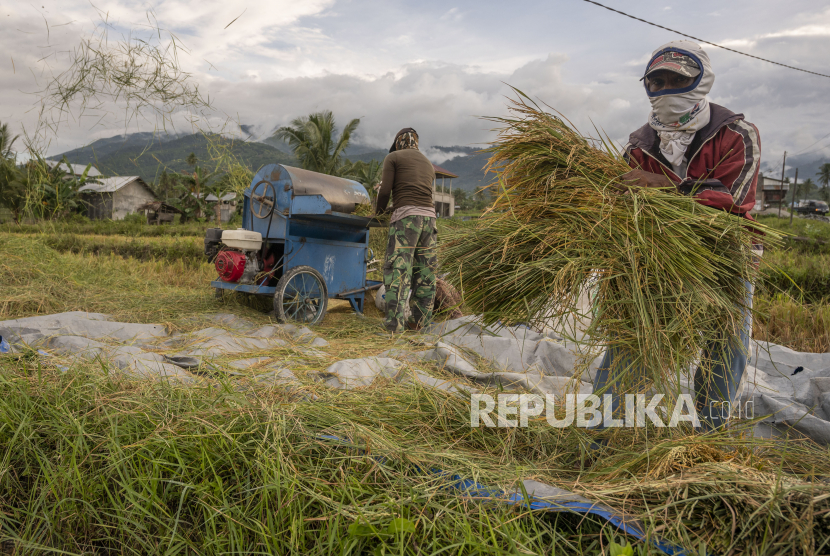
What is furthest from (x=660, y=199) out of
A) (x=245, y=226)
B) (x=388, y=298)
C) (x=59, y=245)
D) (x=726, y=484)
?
(x=59, y=245)

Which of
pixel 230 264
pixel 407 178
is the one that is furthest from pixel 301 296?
pixel 407 178

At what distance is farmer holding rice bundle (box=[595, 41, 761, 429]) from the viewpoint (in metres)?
1.96

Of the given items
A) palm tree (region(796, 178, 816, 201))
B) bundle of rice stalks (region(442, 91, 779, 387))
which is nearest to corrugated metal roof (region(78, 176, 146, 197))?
bundle of rice stalks (region(442, 91, 779, 387))

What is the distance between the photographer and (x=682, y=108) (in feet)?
6.97

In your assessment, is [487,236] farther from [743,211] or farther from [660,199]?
[743,211]

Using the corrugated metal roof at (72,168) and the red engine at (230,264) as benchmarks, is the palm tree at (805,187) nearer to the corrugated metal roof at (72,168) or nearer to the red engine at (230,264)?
the corrugated metal roof at (72,168)

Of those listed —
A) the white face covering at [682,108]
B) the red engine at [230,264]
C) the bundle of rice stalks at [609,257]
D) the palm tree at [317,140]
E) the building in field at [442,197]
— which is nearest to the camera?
the bundle of rice stalks at [609,257]

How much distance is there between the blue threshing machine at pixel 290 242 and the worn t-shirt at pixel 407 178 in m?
0.57

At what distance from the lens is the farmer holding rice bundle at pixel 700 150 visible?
1.96 meters

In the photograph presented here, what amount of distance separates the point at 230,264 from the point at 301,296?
79 cm

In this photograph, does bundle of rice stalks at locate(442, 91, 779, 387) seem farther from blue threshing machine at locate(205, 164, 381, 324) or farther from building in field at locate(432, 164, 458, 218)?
blue threshing machine at locate(205, 164, 381, 324)

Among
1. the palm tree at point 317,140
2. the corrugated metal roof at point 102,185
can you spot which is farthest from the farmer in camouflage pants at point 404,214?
the palm tree at point 317,140

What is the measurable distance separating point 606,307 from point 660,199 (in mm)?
473

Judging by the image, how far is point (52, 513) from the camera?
1.51 metres
